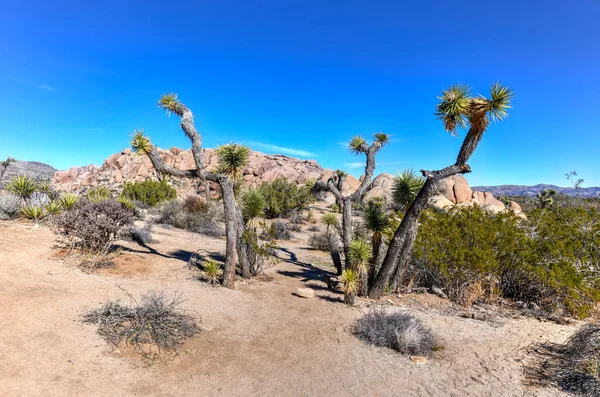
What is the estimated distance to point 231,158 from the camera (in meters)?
9.07

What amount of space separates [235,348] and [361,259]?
158 inches

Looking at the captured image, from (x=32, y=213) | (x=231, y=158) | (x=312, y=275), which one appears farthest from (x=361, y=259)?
(x=32, y=213)

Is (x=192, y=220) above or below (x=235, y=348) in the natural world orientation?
above

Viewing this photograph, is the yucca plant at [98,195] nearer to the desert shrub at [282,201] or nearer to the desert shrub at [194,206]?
the desert shrub at [194,206]

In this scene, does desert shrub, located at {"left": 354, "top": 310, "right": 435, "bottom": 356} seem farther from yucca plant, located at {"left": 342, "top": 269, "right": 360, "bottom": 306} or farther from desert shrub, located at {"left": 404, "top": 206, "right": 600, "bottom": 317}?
desert shrub, located at {"left": 404, "top": 206, "right": 600, "bottom": 317}

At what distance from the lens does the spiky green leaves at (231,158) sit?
8.98m

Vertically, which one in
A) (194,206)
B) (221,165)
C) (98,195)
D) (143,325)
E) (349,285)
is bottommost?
(143,325)

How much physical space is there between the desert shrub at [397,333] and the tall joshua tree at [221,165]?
12.3ft

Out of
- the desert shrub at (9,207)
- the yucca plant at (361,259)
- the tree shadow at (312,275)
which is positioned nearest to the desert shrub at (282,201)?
the tree shadow at (312,275)

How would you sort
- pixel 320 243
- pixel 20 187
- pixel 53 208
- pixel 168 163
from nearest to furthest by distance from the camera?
pixel 53 208 < pixel 20 187 < pixel 320 243 < pixel 168 163

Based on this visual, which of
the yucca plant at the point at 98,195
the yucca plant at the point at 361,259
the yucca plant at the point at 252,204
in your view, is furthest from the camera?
the yucca plant at the point at 98,195

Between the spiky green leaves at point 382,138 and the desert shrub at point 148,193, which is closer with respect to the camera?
the spiky green leaves at point 382,138

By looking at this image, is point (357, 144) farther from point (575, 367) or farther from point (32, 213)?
point (32, 213)

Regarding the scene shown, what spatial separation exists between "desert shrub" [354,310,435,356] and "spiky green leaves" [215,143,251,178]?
5.03 m
